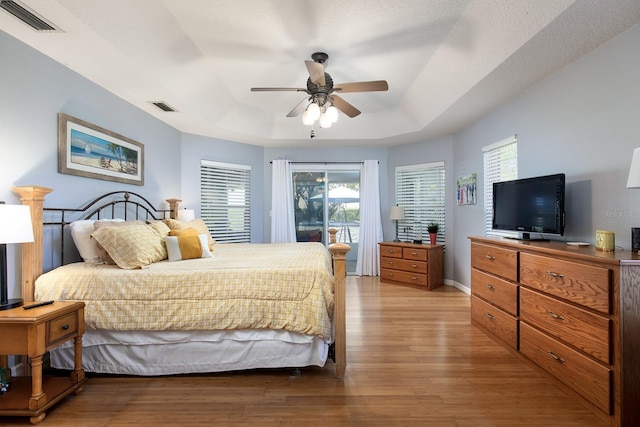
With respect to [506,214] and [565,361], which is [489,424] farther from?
[506,214]

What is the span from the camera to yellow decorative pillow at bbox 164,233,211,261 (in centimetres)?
277

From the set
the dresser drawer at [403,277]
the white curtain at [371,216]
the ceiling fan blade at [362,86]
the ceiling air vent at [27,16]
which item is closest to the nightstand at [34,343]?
the ceiling air vent at [27,16]

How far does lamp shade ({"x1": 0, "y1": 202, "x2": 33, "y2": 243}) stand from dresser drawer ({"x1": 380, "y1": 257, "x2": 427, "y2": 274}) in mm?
4519

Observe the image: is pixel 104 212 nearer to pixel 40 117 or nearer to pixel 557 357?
pixel 40 117

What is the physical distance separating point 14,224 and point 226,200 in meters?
3.49

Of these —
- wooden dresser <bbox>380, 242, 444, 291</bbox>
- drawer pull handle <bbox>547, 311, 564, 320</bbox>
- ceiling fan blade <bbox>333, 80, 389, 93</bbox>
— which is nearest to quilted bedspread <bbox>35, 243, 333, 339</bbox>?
drawer pull handle <bbox>547, 311, 564, 320</bbox>

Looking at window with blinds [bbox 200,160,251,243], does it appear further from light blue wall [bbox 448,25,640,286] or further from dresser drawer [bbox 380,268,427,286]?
light blue wall [bbox 448,25,640,286]

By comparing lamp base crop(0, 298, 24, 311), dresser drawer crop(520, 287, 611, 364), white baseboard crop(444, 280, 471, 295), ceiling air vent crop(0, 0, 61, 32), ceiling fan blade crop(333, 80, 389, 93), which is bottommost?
white baseboard crop(444, 280, 471, 295)

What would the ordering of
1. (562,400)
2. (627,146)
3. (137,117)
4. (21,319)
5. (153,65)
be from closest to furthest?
(21,319) < (562,400) < (627,146) < (153,65) < (137,117)

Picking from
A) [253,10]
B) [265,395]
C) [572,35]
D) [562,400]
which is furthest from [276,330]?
[572,35]

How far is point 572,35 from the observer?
7.30 ft

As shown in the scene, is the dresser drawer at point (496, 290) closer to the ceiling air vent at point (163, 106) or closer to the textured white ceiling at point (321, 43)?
the textured white ceiling at point (321, 43)

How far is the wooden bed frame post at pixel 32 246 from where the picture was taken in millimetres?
2178

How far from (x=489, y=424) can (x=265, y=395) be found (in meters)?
1.35
